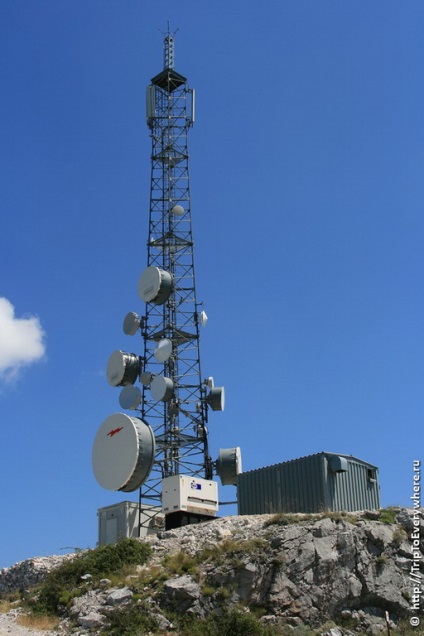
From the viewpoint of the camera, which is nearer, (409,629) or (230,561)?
(409,629)

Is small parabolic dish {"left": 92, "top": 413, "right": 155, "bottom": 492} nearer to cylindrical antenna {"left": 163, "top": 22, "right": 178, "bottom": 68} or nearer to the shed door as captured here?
the shed door

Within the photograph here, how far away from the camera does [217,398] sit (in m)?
37.9

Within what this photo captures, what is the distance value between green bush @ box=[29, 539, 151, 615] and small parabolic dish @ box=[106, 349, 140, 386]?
11941 mm

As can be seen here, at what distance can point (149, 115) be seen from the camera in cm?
4538

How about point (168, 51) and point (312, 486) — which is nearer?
point (312, 486)

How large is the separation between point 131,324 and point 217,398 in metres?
6.30

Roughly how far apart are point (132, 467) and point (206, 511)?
12.0ft

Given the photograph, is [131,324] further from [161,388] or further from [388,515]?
[388,515]

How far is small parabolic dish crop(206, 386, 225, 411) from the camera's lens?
37.8m

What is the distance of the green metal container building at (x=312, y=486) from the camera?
28.2 meters

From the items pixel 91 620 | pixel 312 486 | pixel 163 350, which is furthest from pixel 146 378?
pixel 91 620

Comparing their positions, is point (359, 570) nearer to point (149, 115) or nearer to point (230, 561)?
point (230, 561)

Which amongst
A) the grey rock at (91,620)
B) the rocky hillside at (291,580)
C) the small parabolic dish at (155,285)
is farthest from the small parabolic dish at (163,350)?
the grey rock at (91,620)

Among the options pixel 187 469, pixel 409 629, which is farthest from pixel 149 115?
pixel 409 629
